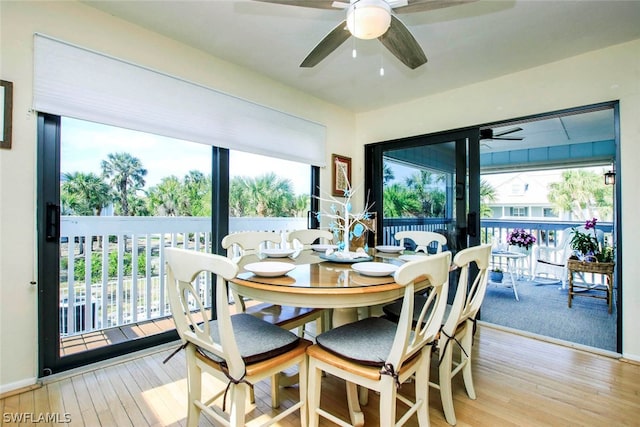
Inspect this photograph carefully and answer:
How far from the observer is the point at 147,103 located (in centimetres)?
235

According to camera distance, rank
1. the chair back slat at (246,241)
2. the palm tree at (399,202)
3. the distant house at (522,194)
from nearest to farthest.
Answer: the chair back slat at (246,241)
the palm tree at (399,202)
the distant house at (522,194)

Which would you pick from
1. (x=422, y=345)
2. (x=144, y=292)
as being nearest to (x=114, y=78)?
(x=144, y=292)

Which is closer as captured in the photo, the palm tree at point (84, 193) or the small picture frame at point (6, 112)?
the small picture frame at point (6, 112)

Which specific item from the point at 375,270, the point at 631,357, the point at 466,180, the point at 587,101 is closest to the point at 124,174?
the point at 375,270

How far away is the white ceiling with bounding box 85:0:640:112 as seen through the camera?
82.3 inches

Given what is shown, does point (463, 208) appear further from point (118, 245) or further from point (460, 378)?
point (118, 245)

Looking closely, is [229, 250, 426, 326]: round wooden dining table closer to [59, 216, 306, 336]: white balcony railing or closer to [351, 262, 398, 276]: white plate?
[351, 262, 398, 276]: white plate

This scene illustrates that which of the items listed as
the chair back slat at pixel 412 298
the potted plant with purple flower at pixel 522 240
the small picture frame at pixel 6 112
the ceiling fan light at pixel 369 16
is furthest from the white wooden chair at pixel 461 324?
the potted plant with purple flower at pixel 522 240

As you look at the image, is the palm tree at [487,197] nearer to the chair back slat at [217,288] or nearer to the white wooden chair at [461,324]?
the white wooden chair at [461,324]

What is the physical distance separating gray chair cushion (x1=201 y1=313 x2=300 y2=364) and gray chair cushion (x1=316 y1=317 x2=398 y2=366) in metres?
0.17

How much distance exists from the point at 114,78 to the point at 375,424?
2.83m

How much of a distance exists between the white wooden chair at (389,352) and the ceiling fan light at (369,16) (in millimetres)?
1184

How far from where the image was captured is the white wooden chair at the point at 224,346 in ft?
3.90

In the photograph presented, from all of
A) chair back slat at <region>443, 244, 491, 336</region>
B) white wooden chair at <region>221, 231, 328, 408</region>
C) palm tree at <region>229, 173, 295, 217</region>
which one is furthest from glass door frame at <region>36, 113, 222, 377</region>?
chair back slat at <region>443, 244, 491, 336</region>
